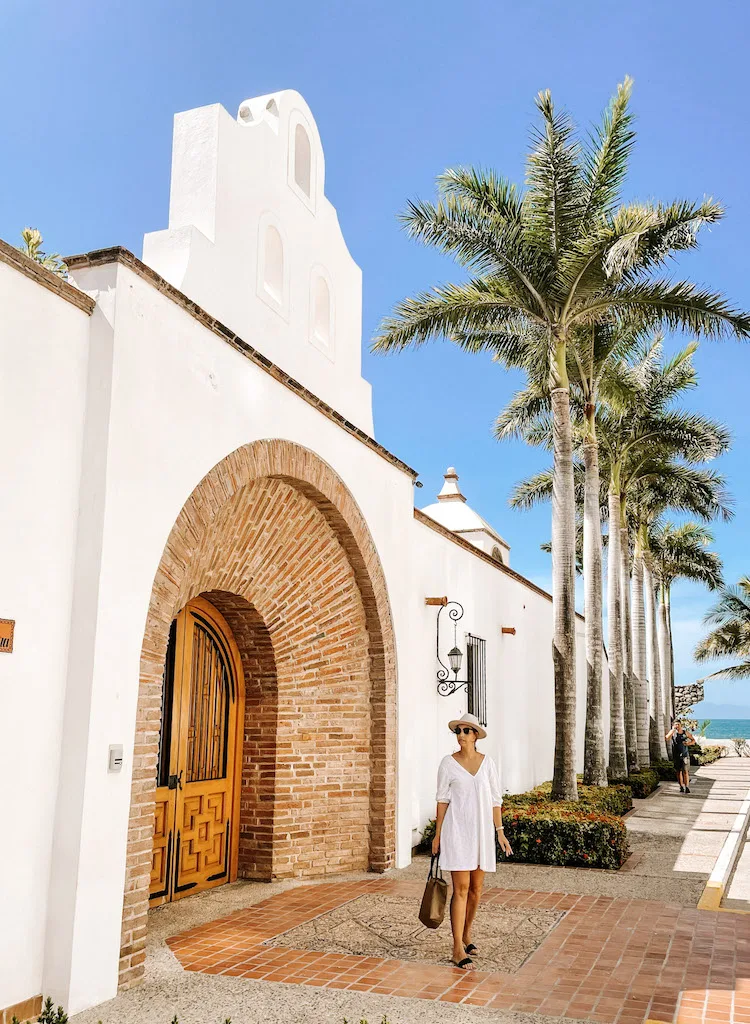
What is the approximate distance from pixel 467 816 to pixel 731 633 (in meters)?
33.8

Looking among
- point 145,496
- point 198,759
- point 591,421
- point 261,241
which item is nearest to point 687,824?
point 591,421

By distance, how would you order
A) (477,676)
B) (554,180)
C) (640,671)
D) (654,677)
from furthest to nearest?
Result: (654,677), (640,671), (477,676), (554,180)

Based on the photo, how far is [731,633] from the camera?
120 feet

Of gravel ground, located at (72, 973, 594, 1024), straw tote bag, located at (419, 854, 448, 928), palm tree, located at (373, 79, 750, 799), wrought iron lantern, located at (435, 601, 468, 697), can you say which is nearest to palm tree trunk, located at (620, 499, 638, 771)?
palm tree, located at (373, 79, 750, 799)

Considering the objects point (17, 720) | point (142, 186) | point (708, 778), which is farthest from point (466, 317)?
point (708, 778)

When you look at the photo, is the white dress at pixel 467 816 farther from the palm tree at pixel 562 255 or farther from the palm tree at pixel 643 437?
the palm tree at pixel 643 437

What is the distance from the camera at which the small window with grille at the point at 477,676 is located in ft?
41.4

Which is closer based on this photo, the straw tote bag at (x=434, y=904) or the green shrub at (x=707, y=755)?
the straw tote bag at (x=434, y=904)

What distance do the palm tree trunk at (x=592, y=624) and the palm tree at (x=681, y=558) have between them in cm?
1288

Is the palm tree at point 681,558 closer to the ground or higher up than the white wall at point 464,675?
higher up

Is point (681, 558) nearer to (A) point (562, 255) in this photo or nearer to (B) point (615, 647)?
(B) point (615, 647)

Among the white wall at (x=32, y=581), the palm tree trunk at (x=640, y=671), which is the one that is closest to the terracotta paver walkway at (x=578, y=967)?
the white wall at (x=32, y=581)

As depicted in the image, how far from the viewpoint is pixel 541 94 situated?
11.8 metres

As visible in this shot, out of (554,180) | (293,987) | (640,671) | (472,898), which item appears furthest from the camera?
(640,671)
